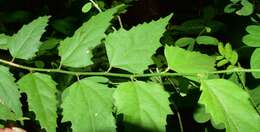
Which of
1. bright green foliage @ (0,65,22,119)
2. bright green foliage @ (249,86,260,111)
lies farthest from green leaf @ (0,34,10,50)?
bright green foliage @ (249,86,260,111)

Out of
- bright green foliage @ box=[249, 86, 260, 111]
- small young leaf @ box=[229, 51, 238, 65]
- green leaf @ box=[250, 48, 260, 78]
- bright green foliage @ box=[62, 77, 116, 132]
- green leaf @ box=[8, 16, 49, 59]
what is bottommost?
bright green foliage @ box=[249, 86, 260, 111]

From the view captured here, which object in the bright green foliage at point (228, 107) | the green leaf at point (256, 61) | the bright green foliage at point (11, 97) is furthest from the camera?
the green leaf at point (256, 61)

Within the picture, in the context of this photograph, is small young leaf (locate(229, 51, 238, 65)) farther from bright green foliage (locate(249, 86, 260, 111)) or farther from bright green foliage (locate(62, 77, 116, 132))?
bright green foliage (locate(62, 77, 116, 132))

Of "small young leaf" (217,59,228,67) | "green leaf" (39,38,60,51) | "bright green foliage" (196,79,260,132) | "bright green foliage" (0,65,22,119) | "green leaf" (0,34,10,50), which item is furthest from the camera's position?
"green leaf" (39,38,60,51)

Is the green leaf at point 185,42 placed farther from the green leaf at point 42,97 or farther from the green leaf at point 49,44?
the green leaf at point 42,97

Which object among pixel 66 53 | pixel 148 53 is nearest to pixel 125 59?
pixel 148 53

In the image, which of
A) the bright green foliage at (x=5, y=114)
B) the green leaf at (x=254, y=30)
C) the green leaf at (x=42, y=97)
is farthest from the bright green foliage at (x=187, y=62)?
the green leaf at (x=254, y=30)

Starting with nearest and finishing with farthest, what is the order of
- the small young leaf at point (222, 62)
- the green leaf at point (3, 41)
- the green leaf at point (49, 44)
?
the green leaf at point (3, 41), the small young leaf at point (222, 62), the green leaf at point (49, 44)
